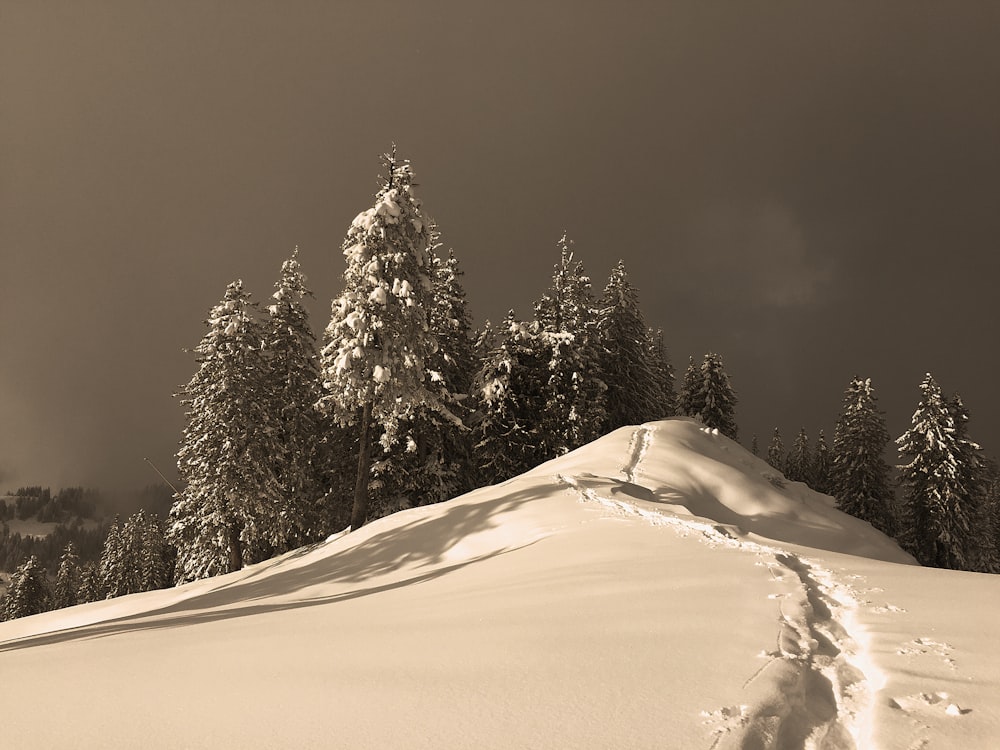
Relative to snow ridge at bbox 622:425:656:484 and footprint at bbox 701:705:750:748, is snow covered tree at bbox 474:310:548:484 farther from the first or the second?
footprint at bbox 701:705:750:748

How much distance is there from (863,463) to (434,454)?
1276 inches

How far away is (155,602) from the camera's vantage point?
1480cm

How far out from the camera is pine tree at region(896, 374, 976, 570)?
3297 cm

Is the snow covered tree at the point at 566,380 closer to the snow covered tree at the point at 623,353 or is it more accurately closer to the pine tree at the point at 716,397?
the snow covered tree at the point at 623,353

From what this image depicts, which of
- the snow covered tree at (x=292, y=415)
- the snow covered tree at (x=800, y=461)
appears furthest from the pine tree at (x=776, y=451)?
the snow covered tree at (x=292, y=415)

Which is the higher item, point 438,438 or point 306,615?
point 438,438

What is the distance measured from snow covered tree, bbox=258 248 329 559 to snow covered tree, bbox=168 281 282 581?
64cm

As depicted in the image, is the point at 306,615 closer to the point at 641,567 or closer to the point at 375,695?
the point at 375,695

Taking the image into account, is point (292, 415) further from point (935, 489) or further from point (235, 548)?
point (935, 489)

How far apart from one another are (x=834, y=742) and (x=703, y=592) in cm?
309

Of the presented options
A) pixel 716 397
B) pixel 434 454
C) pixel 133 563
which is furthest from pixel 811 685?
pixel 133 563

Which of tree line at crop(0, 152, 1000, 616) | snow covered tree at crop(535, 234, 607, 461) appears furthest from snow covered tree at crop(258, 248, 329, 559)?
snow covered tree at crop(535, 234, 607, 461)

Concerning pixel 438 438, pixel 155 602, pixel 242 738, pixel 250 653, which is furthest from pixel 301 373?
pixel 242 738

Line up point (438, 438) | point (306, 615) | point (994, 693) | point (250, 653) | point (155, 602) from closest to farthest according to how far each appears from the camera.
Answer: point (994, 693)
point (250, 653)
point (306, 615)
point (155, 602)
point (438, 438)
